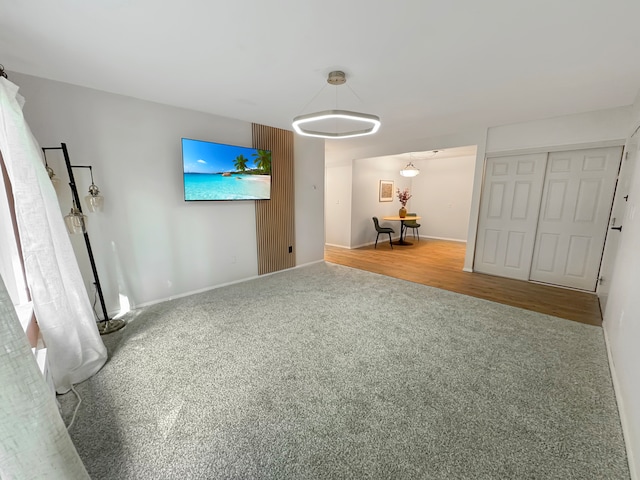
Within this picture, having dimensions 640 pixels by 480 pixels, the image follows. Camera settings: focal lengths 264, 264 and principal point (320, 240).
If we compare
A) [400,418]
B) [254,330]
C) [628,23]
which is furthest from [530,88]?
[254,330]

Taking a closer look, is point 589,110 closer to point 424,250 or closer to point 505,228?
point 505,228

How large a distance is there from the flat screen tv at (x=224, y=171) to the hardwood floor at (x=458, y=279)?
239 centimetres

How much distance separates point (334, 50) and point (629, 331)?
2.98m

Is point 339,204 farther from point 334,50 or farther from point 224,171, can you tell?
point 334,50

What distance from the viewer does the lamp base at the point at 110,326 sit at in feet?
8.93

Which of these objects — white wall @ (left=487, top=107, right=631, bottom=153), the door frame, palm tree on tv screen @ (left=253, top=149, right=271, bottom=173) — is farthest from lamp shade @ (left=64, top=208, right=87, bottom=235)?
white wall @ (left=487, top=107, right=631, bottom=153)

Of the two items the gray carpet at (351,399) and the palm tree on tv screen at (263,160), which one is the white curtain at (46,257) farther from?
the palm tree on tv screen at (263,160)

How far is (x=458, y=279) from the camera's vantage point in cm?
441

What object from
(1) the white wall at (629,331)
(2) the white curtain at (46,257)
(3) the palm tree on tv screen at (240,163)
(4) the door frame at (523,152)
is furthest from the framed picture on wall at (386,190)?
(2) the white curtain at (46,257)

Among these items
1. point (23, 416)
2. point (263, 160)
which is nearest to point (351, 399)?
point (23, 416)

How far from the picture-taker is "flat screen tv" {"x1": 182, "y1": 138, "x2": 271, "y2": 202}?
342 centimetres

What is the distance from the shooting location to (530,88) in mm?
2822

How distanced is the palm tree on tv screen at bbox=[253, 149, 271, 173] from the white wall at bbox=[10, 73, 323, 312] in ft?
0.84

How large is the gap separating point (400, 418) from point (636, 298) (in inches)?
71.3
